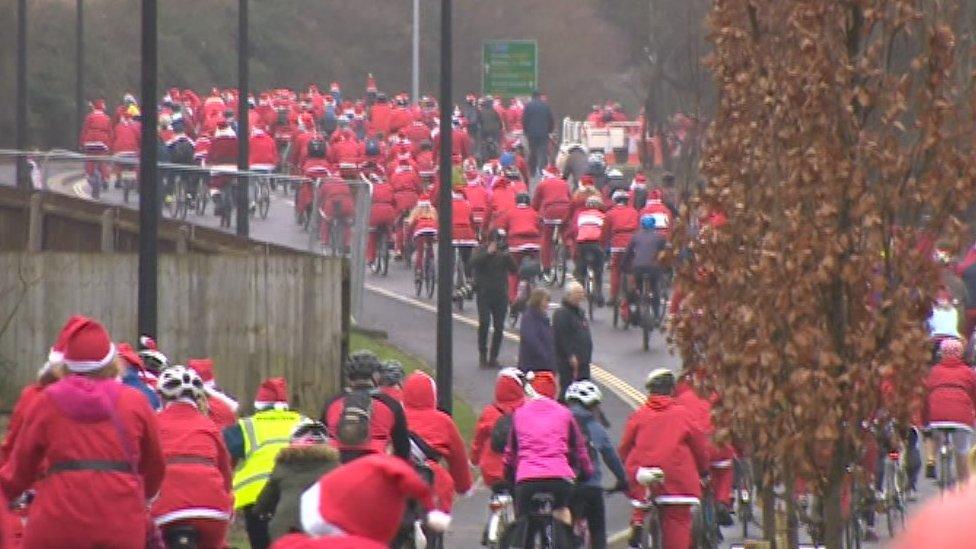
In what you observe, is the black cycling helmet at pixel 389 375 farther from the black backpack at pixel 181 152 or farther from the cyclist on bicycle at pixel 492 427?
the black backpack at pixel 181 152

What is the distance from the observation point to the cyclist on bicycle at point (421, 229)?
33.9 metres

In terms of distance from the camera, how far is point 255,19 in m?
79.6

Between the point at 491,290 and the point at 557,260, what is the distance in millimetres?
8969

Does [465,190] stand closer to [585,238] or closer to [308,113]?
[585,238]

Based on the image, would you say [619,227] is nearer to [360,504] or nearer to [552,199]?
[552,199]

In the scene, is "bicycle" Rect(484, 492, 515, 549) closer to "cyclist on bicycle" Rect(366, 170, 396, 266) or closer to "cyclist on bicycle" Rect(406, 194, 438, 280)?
"cyclist on bicycle" Rect(406, 194, 438, 280)

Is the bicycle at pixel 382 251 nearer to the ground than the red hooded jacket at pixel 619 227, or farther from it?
nearer to the ground

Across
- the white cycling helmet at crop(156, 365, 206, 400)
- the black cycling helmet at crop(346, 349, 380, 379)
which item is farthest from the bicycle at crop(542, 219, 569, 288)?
the white cycling helmet at crop(156, 365, 206, 400)

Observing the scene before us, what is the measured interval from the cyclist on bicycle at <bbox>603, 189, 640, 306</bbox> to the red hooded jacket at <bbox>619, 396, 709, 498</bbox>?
16210 mm

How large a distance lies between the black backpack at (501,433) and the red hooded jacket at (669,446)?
2.61 feet

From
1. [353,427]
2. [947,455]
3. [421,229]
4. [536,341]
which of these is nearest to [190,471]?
[353,427]

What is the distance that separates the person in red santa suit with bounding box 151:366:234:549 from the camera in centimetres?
1088

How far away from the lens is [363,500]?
17.6 feet

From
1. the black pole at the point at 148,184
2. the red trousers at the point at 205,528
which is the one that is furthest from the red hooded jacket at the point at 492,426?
the red trousers at the point at 205,528
